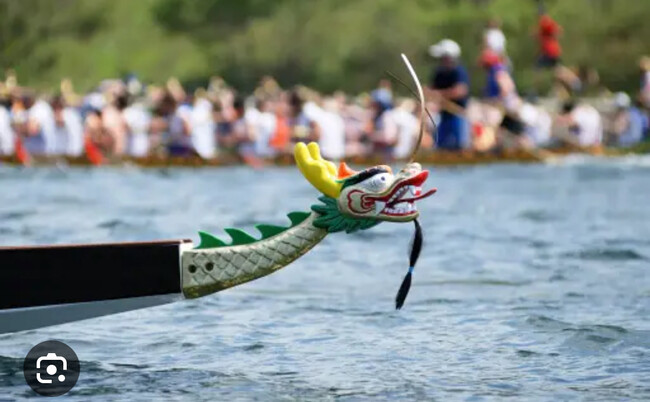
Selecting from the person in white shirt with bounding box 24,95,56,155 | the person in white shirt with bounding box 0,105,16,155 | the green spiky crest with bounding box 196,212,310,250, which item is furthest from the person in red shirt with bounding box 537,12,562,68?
the green spiky crest with bounding box 196,212,310,250

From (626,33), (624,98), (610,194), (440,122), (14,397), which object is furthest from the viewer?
(626,33)

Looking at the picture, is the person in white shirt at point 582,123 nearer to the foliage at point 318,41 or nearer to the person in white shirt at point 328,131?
the person in white shirt at point 328,131

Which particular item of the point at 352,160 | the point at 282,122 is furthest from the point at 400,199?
the point at 282,122

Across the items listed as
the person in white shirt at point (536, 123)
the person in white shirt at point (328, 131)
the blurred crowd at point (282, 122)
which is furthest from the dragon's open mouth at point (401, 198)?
the person in white shirt at point (536, 123)

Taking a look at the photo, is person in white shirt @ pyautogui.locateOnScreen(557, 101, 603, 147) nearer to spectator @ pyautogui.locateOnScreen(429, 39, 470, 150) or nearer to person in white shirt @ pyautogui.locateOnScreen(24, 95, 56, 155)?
spectator @ pyautogui.locateOnScreen(429, 39, 470, 150)

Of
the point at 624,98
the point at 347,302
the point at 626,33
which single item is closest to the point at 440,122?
the point at 624,98

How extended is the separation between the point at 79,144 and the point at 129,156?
3.89 ft

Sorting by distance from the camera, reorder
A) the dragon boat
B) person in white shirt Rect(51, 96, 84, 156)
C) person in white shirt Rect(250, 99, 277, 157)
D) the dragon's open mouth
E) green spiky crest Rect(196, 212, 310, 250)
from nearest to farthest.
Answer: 1. the dragon's open mouth
2. the dragon boat
3. green spiky crest Rect(196, 212, 310, 250)
4. person in white shirt Rect(51, 96, 84, 156)
5. person in white shirt Rect(250, 99, 277, 157)

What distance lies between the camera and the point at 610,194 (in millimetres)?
27953

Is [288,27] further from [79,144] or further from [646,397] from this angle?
[646,397]

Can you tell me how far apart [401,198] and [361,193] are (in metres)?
0.21

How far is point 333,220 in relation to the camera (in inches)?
404

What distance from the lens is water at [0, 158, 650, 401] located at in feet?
36.0

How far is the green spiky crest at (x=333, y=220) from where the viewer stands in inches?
403
